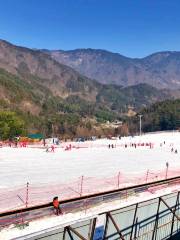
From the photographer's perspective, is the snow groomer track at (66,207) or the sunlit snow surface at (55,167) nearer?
the snow groomer track at (66,207)

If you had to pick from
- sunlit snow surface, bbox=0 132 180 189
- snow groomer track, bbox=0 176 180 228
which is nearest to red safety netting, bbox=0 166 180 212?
sunlit snow surface, bbox=0 132 180 189

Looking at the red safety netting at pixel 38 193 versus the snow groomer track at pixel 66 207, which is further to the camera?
the red safety netting at pixel 38 193

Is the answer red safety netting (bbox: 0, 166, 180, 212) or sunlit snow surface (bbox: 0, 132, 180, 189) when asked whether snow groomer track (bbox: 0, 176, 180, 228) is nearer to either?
red safety netting (bbox: 0, 166, 180, 212)

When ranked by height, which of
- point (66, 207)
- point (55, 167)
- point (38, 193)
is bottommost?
point (38, 193)

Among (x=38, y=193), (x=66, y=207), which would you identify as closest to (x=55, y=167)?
(x=38, y=193)

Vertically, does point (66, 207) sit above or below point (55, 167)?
below

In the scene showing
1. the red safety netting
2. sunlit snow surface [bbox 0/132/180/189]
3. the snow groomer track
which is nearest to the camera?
the snow groomer track

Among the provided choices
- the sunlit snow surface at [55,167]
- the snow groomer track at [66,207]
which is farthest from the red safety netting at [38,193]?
the snow groomer track at [66,207]

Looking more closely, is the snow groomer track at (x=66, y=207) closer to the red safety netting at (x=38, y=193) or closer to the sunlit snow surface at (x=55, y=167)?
the red safety netting at (x=38, y=193)

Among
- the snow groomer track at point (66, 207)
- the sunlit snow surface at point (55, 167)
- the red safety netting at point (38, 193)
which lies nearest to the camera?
the snow groomer track at point (66, 207)

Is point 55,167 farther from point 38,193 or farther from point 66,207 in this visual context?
point 66,207

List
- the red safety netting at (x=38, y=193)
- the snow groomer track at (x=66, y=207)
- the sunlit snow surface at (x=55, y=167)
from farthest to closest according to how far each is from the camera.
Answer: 1. the sunlit snow surface at (x=55, y=167)
2. the red safety netting at (x=38, y=193)
3. the snow groomer track at (x=66, y=207)

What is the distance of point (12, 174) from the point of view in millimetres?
40656

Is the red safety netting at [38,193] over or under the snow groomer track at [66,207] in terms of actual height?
under
